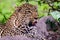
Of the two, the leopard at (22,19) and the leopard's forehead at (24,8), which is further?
the leopard's forehead at (24,8)

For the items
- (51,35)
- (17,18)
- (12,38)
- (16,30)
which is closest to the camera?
(12,38)

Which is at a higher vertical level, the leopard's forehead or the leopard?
the leopard's forehead

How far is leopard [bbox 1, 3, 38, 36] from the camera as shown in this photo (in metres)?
4.48

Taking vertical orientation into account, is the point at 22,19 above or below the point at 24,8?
below

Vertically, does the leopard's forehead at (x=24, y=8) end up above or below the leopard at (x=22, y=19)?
above

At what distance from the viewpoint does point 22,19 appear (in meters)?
4.75

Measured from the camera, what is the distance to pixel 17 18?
15.4ft

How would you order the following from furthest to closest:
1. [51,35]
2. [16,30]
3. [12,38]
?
[16,30] < [51,35] < [12,38]

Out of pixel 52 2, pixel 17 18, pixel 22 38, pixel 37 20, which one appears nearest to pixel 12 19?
pixel 17 18

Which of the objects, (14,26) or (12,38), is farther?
(14,26)

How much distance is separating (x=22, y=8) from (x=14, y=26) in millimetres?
356

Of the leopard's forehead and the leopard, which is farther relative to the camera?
the leopard's forehead

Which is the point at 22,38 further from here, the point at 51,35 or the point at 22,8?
the point at 22,8

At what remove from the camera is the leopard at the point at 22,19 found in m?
4.48
